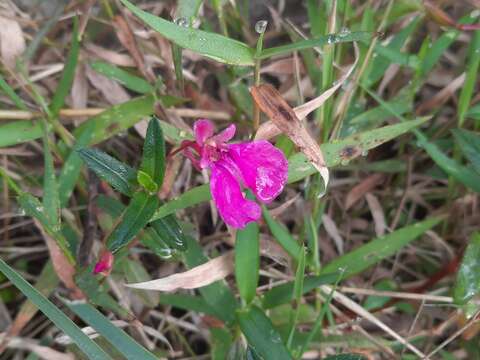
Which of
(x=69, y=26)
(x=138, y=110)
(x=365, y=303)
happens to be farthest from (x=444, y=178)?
(x=69, y=26)

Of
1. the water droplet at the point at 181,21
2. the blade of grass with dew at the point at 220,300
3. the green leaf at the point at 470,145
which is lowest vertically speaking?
the blade of grass with dew at the point at 220,300

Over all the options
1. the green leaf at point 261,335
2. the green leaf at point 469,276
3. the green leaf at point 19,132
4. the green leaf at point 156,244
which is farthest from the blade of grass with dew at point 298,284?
the green leaf at point 19,132

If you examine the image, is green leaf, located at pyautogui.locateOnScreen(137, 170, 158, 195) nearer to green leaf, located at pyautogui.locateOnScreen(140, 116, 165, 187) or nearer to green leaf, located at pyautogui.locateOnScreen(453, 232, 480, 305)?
green leaf, located at pyautogui.locateOnScreen(140, 116, 165, 187)

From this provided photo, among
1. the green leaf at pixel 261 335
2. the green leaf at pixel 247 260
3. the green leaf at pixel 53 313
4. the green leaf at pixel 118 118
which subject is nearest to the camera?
the green leaf at pixel 53 313

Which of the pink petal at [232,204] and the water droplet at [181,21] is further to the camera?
the water droplet at [181,21]

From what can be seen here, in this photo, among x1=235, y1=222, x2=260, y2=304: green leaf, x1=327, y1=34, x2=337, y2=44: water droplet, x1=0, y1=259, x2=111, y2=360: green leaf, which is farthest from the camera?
x1=235, y1=222, x2=260, y2=304: green leaf

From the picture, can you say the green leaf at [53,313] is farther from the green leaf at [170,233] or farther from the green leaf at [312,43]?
the green leaf at [312,43]

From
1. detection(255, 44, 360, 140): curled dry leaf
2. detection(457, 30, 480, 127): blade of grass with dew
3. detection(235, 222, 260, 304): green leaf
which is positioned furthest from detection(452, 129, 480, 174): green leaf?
detection(235, 222, 260, 304): green leaf
